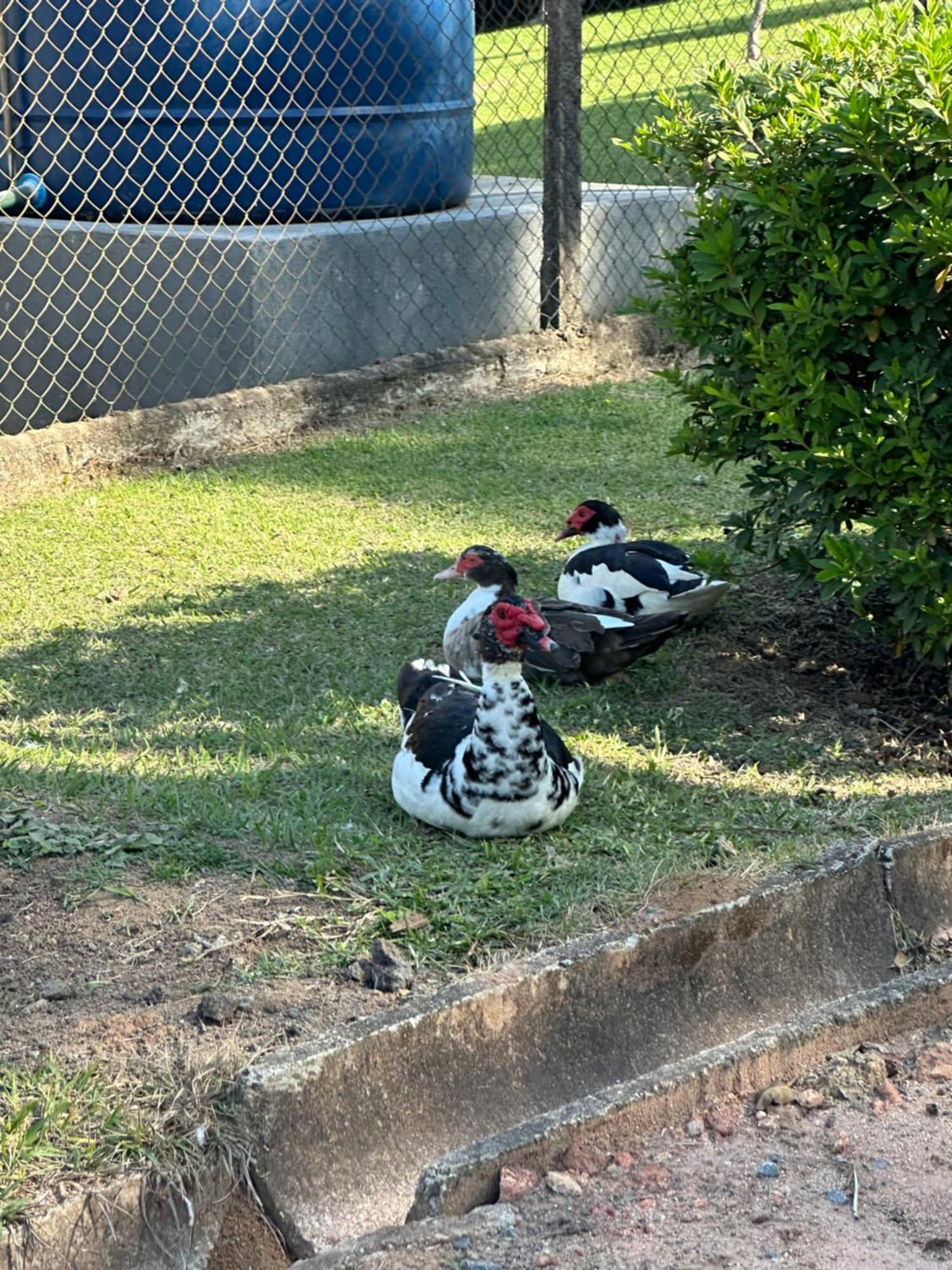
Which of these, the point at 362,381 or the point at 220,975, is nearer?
the point at 220,975

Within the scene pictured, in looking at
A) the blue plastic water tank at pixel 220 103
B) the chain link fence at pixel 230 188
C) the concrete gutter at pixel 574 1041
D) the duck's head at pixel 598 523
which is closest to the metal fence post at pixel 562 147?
the chain link fence at pixel 230 188

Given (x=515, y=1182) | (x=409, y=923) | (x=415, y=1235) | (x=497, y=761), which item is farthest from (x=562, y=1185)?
(x=497, y=761)

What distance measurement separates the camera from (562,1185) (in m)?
2.61

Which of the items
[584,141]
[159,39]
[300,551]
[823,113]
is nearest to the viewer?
[823,113]

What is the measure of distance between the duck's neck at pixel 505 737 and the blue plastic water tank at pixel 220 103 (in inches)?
169

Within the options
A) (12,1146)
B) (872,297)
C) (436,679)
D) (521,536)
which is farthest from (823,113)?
(12,1146)

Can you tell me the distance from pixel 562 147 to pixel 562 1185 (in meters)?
6.25

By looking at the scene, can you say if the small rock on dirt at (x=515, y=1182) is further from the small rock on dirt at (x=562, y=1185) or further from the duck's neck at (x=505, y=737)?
the duck's neck at (x=505, y=737)

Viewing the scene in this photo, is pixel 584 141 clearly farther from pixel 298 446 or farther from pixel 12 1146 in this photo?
pixel 12 1146

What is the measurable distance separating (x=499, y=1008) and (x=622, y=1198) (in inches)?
18.4

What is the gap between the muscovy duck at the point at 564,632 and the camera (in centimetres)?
463

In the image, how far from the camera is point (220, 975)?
314 cm

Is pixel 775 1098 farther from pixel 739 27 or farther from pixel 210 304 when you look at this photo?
pixel 739 27

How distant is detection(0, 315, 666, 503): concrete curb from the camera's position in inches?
266
